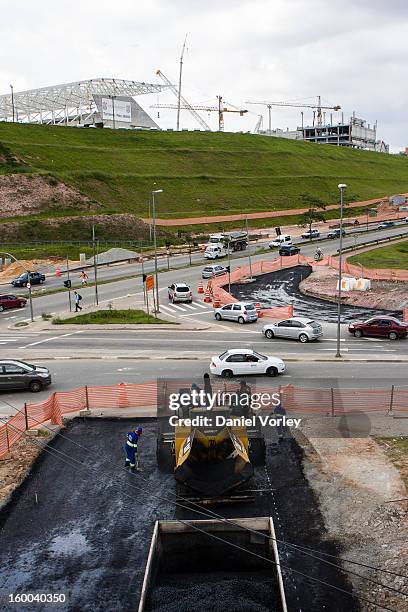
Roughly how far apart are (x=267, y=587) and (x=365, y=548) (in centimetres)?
266

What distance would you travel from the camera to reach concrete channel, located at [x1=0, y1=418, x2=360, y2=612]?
542 inches

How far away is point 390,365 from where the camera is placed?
30.9m

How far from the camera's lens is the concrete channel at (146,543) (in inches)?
542

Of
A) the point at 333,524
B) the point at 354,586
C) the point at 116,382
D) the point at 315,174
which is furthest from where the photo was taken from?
the point at 315,174

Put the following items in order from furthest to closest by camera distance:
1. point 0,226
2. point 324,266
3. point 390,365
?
point 0,226 < point 324,266 < point 390,365

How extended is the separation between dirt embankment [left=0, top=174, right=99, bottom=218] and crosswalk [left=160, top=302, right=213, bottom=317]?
5280 cm

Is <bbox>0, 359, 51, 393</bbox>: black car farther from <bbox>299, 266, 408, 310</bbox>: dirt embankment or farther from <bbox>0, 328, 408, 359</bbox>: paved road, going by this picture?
<bbox>299, 266, 408, 310</bbox>: dirt embankment

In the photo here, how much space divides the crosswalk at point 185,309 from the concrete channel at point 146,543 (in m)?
28.2

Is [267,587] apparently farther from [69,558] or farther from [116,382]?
[116,382]

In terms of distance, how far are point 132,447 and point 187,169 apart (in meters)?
120

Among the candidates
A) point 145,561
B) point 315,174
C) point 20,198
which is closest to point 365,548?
point 145,561

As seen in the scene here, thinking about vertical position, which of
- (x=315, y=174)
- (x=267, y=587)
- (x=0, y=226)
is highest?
(x=315, y=174)

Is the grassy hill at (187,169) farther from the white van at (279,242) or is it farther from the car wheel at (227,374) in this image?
the car wheel at (227,374)

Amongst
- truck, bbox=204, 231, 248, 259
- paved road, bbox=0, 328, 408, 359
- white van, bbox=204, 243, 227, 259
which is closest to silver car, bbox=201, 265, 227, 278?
truck, bbox=204, 231, 248, 259
